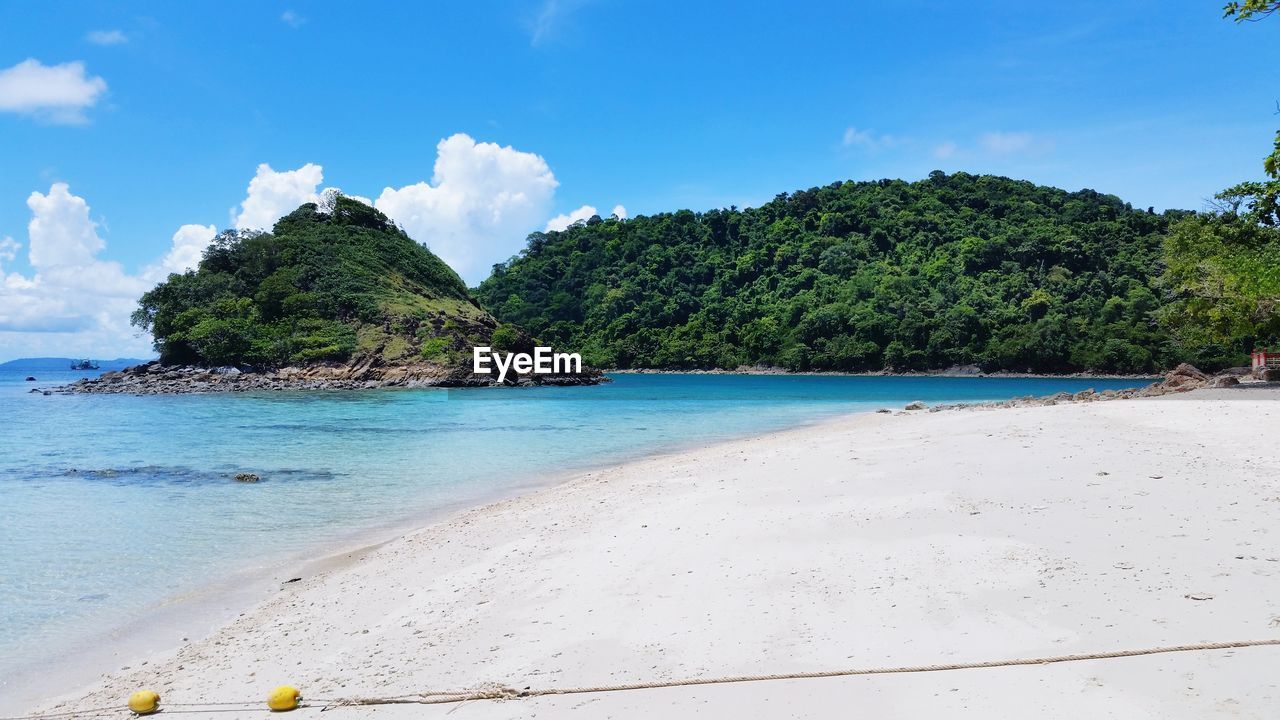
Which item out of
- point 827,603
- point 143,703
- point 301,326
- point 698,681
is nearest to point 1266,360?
point 827,603

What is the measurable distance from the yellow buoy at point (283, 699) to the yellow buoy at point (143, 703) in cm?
86

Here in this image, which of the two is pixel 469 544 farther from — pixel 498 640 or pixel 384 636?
pixel 498 640

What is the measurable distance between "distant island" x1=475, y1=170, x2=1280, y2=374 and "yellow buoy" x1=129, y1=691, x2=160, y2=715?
9837cm

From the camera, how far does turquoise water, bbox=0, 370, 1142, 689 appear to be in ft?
27.5

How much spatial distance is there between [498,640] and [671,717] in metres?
1.91

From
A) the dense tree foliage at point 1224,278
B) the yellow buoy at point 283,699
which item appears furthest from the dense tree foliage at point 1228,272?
the yellow buoy at point 283,699

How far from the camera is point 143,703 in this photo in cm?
487

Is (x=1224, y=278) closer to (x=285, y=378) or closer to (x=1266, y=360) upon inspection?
(x=1266, y=360)

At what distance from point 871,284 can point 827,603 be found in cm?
13755

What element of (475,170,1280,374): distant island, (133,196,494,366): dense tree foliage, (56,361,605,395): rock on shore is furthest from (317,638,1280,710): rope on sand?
(475,170,1280,374): distant island

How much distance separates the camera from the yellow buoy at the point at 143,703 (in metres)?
4.87

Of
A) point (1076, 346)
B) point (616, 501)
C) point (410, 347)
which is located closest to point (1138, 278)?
point (1076, 346)

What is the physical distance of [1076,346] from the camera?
342 ft

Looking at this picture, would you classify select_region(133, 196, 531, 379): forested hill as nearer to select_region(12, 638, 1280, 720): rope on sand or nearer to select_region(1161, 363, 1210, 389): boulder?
select_region(1161, 363, 1210, 389): boulder
